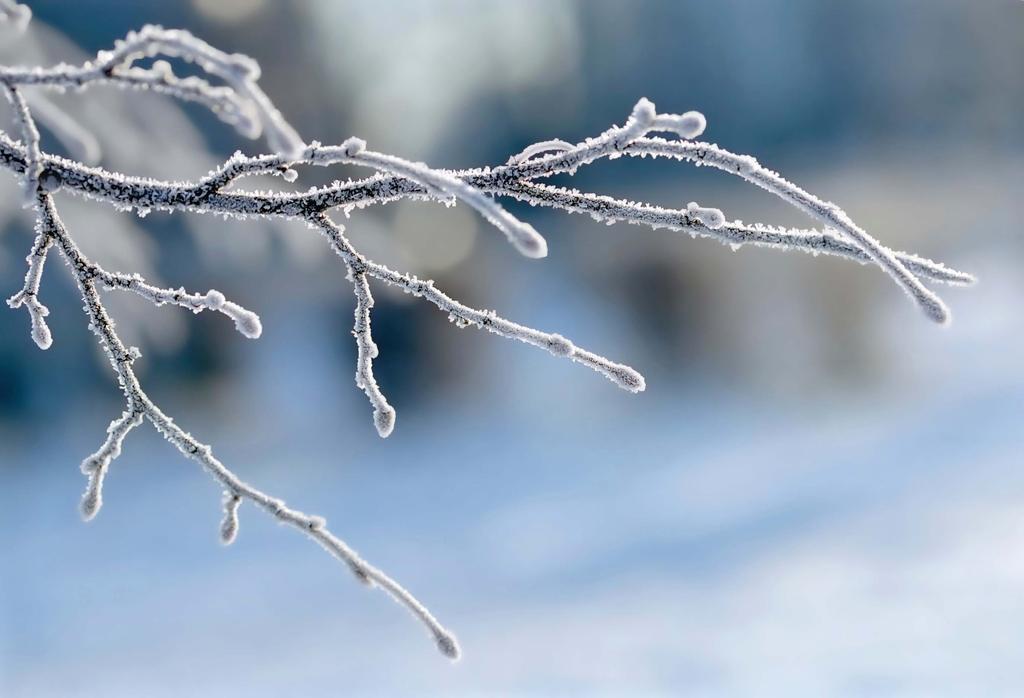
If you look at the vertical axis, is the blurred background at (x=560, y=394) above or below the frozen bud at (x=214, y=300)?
above

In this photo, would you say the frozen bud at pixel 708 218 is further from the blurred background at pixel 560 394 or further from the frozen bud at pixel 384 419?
the blurred background at pixel 560 394

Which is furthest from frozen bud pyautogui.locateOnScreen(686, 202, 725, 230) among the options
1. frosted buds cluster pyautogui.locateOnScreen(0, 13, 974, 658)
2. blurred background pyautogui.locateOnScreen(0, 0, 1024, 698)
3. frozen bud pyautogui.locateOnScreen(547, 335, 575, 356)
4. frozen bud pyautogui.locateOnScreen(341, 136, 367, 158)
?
blurred background pyautogui.locateOnScreen(0, 0, 1024, 698)

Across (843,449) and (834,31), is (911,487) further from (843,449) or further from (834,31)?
(834,31)

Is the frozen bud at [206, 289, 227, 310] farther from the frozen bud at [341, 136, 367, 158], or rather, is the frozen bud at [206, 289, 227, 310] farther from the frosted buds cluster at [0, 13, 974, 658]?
the frozen bud at [341, 136, 367, 158]

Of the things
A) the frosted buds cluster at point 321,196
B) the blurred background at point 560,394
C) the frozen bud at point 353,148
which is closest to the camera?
the frosted buds cluster at point 321,196

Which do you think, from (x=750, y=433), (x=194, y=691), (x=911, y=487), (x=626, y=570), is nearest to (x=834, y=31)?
(x=750, y=433)

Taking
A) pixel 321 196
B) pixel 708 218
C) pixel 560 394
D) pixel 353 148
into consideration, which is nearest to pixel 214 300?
pixel 321 196

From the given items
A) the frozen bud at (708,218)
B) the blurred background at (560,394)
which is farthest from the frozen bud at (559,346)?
the blurred background at (560,394)
